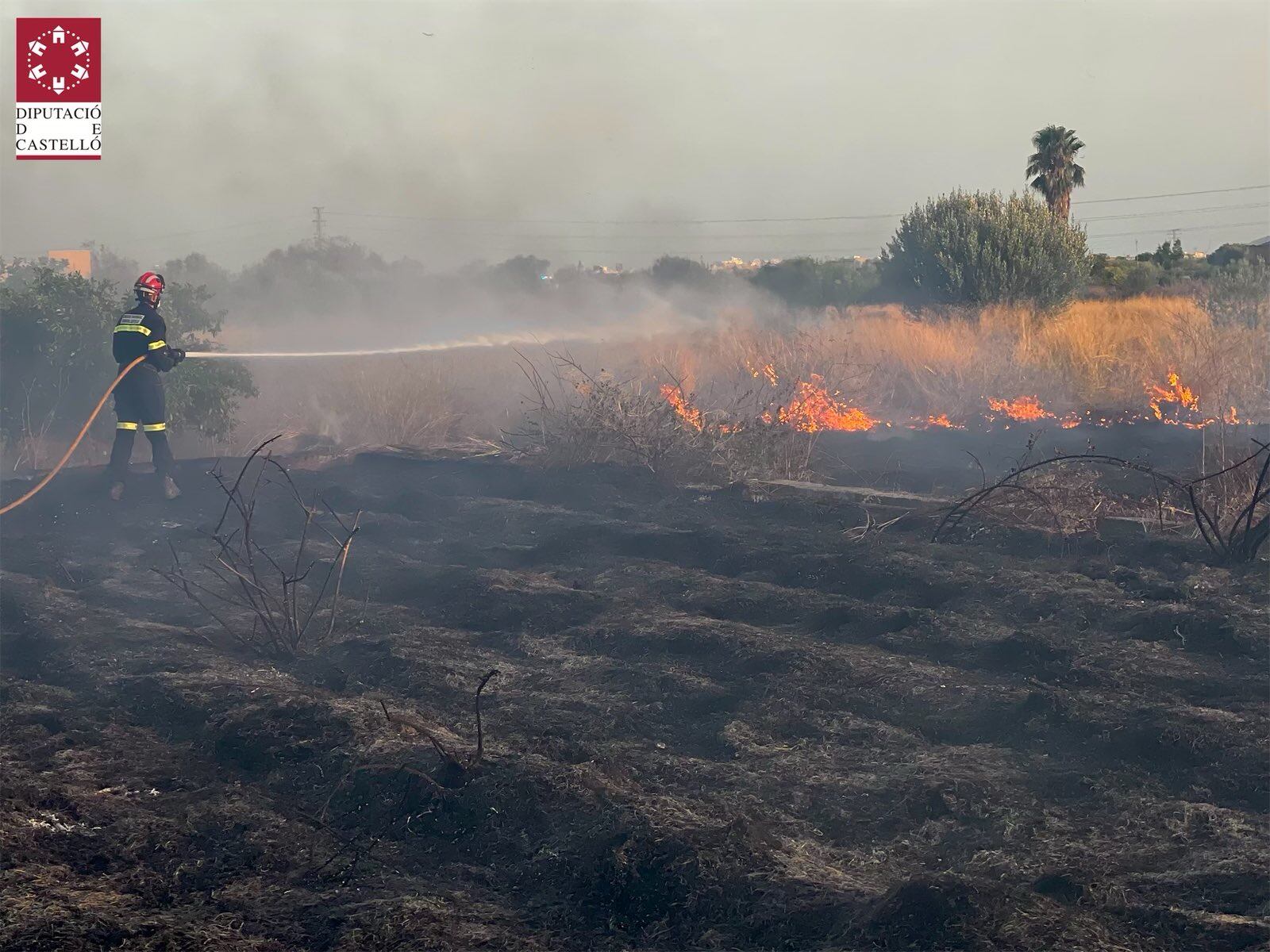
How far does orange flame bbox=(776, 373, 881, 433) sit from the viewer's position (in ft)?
36.6

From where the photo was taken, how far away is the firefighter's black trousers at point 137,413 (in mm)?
9836

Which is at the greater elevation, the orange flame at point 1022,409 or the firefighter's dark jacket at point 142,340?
the firefighter's dark jacket at point 142,340

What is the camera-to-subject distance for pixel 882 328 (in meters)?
15.7

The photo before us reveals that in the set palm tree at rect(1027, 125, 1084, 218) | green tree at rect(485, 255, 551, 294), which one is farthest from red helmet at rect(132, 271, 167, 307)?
palm tree at rect(1027, 125, 1084, 218)

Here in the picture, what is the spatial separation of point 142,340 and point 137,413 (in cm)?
70

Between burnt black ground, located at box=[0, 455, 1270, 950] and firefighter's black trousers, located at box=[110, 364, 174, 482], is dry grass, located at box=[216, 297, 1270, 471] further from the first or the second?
burnt black ground, located at box=[0, 455, 1270, 950]

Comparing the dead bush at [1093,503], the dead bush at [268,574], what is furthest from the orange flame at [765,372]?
the dead bush at [268,574]

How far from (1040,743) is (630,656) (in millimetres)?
2175

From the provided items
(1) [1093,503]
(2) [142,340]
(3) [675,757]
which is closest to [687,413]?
(1) [1093,503]

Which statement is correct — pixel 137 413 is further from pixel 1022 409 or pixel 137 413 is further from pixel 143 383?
pixel 1022 409

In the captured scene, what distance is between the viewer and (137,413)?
9.89 meters

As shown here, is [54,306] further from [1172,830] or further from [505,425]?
[1172,830]

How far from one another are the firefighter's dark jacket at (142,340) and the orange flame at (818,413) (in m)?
6.00

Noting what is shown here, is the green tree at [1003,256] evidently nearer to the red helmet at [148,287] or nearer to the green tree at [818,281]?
the green tree at [818,281]
